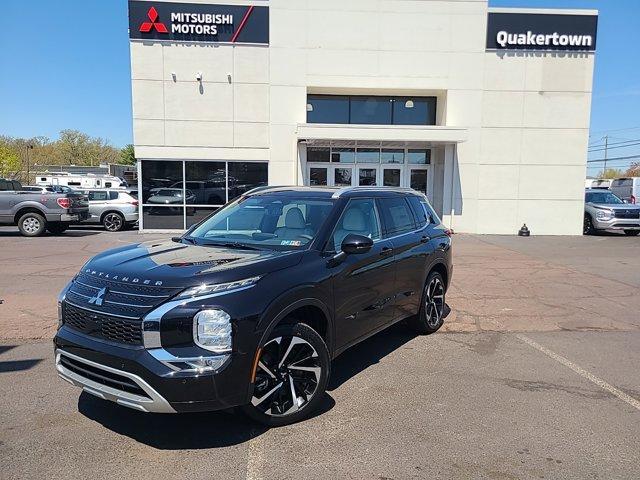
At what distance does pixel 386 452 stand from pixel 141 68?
17.9 metres

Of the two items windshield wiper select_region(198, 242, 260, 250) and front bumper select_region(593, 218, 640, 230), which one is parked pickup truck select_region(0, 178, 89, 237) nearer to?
windshield wiper select_region(198, 242, 260, 250)

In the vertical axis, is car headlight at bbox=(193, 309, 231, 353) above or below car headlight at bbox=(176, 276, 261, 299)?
below

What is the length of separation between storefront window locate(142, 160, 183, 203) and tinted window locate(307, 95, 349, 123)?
545cm

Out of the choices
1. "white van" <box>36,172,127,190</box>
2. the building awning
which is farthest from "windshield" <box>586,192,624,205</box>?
"white van" <box>36,172,127,190</box>

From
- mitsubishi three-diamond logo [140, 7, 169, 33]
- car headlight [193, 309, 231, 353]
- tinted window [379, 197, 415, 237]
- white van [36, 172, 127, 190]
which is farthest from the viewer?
white van [36, 172, 127, 190]

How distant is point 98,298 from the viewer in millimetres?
3432

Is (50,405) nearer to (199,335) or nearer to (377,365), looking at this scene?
(199,335)

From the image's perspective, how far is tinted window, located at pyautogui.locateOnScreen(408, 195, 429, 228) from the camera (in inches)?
239

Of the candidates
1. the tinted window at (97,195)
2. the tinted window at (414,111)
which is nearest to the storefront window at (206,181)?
the tinted window at (97,195)

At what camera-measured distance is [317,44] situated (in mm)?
18234

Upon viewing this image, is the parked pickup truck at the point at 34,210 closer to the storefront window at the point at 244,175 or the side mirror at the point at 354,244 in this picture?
the storefront window at the point at 244,175

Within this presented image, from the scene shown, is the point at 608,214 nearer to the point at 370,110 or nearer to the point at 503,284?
the point at 370,110

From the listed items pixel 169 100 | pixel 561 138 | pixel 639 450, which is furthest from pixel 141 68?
pixel 639 450

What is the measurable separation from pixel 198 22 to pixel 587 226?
1699 centimetres
